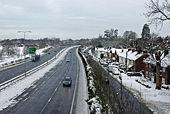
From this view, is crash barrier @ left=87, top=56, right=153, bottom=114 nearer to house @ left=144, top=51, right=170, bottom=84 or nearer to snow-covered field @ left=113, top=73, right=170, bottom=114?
snow-covered field @ left=113, top=73, right=170, bottom=114

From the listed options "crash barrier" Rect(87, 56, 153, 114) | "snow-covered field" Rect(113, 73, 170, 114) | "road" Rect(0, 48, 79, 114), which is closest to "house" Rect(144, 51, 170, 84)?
"snow-covered field" Rect(113, 73, 170, 114)

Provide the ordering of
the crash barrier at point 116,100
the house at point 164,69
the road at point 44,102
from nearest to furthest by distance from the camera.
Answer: the crash barrier at point 116,100
the road at point 44,102
the house at point 164,69

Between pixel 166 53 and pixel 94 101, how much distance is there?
26922 millimetres

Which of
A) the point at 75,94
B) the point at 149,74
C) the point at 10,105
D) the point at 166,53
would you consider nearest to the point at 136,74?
the point at 149,74

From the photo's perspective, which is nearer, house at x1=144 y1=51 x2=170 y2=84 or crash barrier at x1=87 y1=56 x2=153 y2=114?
crash barrier at x1=87 y1=56 x2=153 y2=114

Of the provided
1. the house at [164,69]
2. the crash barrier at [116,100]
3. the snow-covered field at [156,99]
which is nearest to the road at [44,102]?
the crash barrier at [116,100]

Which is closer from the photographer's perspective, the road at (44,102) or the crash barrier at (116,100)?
the crash barrier at (116,100)

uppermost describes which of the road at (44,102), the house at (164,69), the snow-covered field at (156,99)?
the house at (164,69)

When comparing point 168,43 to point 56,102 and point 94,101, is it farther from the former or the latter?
point 56,102

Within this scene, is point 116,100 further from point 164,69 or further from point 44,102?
point 164,69

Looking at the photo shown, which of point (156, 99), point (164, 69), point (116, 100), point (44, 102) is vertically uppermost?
point (116, 100)

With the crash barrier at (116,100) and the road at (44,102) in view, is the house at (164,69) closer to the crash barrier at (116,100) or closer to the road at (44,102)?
the crash barrier at (116,100)

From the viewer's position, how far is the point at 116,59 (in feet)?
→ 248

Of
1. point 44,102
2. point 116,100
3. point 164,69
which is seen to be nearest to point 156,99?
point 164,69
